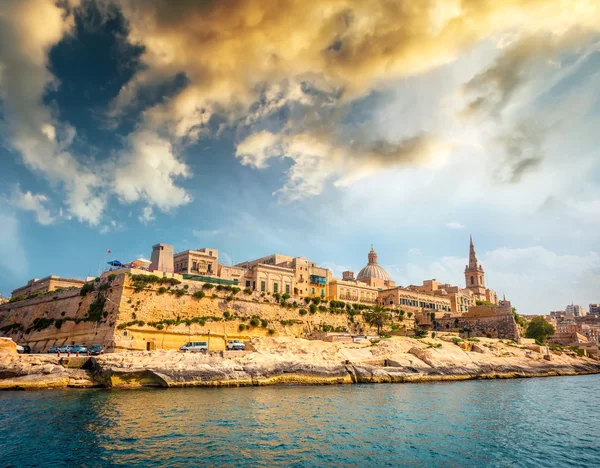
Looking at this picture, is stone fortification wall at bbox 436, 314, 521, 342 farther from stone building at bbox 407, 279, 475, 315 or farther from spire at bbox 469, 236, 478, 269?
spire at bbox 469, 236, 478, 269

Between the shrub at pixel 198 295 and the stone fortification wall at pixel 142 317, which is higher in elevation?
the shrub at pixel 198 295

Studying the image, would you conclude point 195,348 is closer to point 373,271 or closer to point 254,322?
point 254,322

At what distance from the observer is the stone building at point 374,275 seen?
92.4 m

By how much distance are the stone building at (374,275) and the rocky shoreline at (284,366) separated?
36.9 m

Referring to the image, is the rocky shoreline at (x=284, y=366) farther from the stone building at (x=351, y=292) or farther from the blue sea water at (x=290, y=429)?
the stone building at (x=351, y=292)

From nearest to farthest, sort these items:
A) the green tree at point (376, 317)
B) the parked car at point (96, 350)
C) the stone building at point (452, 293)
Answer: the parked car at point (96, 350)
the green tree at point (376, 317)
the stone building at point (452, 293)

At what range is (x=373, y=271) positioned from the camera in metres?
103

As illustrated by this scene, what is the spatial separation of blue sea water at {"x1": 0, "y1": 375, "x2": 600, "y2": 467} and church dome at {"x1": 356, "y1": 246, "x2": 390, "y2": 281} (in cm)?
7035

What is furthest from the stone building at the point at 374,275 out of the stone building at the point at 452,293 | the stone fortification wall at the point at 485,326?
the stone fortification wall at the point at 485,326

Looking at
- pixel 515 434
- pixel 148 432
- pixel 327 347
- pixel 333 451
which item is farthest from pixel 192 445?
pixel 327 347

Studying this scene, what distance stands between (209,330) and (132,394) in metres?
21.2

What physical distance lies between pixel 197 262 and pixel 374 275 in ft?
164

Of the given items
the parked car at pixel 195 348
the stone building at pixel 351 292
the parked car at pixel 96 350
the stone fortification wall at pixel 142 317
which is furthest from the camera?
the stone building at pixel 351 292

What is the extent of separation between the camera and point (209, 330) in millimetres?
50031
